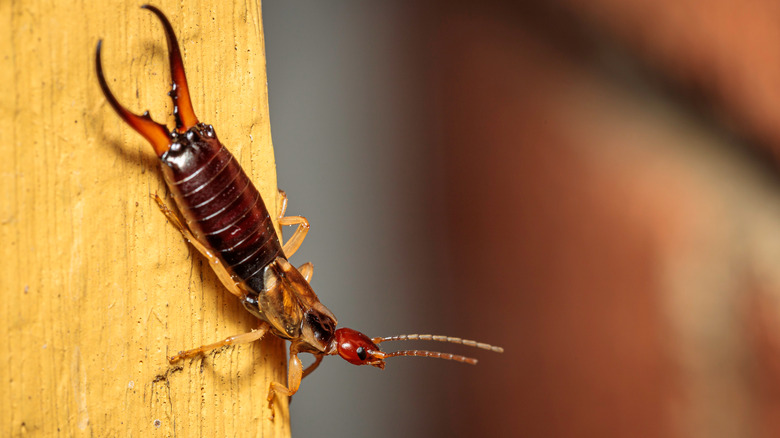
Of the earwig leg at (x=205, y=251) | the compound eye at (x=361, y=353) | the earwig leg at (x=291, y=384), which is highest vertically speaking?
the earwig leg at (x=205, y=251)

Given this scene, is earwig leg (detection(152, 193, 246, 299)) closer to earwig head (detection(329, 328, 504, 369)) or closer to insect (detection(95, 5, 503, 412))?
insect (detection(95, 5, 503, 412))

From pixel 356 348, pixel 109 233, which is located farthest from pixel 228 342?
pixel 356 348

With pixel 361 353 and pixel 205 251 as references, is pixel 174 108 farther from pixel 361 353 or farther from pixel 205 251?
pixel 361 353

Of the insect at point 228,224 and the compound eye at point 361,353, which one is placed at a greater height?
the insect at point 228,224

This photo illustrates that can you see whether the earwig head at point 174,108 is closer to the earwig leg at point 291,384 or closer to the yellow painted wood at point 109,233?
the yellow painted wood at point 109,233

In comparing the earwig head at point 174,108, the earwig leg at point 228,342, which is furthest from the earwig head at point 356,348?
the earwig head at point 174,108

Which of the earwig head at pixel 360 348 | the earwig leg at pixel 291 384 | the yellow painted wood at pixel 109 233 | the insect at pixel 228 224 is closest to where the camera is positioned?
the yellow painted wood at pixel 109 233
